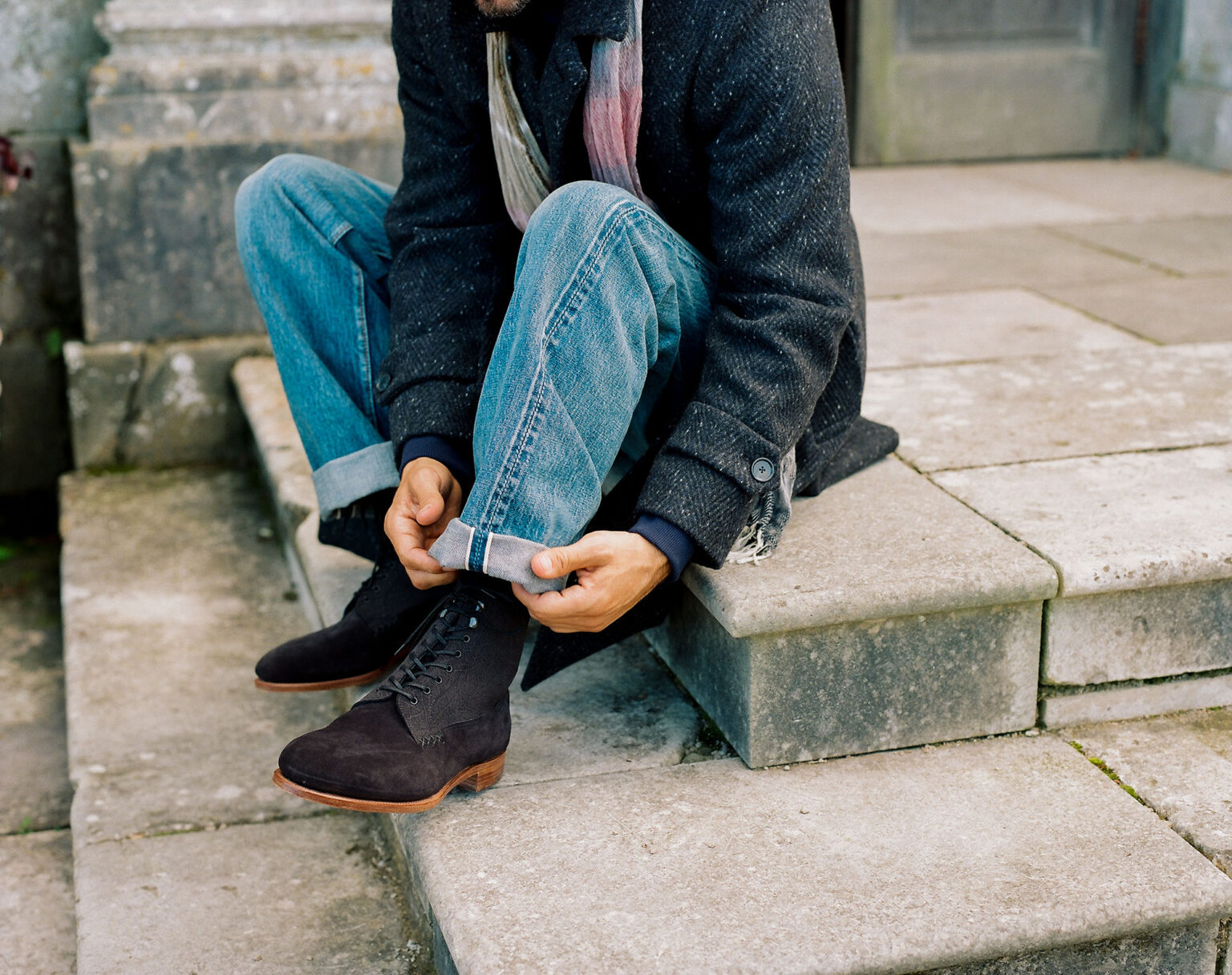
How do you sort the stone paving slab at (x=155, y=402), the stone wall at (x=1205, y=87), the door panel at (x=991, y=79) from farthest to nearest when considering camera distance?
the door panel at (x=991, y=79) → the stone wall at (x=1205, y=87) → the stone paving slab at (x=155, y=402)

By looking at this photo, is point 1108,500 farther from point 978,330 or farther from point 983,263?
point 983,263

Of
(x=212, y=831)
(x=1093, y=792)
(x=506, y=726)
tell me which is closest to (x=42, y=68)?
(x=212, y=831)

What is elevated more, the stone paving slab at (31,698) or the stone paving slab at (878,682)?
the stone paving slab at (878,682)

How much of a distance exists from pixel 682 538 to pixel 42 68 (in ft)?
7.67

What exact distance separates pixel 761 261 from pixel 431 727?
0.63 metres

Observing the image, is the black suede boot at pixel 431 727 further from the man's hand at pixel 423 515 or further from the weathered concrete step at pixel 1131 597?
the weathered concrete step at pixel 1131 597

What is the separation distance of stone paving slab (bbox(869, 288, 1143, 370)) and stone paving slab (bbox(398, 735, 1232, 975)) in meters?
1.14

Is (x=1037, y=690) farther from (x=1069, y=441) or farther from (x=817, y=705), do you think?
(x=1069, y=441)

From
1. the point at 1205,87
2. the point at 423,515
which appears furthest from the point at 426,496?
the point at 1205,87

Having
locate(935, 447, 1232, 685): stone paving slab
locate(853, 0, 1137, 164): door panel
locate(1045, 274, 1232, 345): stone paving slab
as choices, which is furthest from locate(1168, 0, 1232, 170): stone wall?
locate(935, 447, 1232, 685): stone paving slab

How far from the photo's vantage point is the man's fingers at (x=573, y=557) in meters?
1.42

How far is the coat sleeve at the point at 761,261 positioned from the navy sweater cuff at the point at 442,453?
0.31 m

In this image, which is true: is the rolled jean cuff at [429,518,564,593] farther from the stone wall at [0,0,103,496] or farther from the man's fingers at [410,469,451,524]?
the stone wall at [0,0,103,496]

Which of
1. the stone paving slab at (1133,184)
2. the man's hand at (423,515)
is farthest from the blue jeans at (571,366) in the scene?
the stone paving slab at (1133,184)
